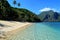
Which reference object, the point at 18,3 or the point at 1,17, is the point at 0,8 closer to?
the point at 1,17

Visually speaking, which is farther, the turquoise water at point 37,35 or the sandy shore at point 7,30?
the turquoise water at point 37,35

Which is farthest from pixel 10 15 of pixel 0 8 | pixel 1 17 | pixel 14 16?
pixel 0 8

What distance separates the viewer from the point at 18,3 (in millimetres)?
163125

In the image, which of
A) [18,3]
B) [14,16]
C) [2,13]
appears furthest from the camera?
[18,3]

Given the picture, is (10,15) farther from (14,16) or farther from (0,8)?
(0,8)

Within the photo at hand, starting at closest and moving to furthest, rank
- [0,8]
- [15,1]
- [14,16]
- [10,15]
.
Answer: [0,8] < [10,15] < [14,16] < [15,1]

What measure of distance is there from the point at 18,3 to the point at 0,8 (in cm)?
7161

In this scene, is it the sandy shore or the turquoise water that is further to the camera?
the turquoise water

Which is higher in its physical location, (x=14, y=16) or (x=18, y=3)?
(x=18, y=3)

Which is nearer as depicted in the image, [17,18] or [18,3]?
[17,18]

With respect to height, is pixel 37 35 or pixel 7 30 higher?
pixel 7 30

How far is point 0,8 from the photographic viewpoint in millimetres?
92500

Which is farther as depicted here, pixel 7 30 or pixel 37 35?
pixel 7 30

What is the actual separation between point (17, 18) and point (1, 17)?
37915 millimetres
